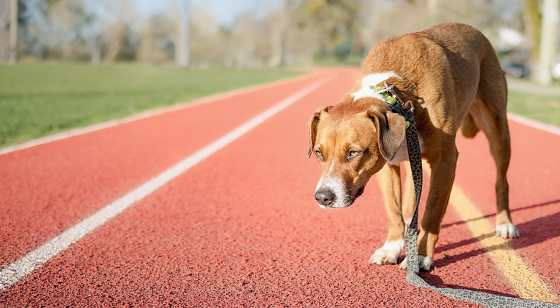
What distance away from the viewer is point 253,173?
6609mm

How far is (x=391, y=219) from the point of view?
3777 mm

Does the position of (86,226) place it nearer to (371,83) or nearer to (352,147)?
(352,147)

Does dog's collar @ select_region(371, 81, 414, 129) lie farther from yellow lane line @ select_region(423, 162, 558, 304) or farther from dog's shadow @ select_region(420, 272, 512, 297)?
yellow lane line @ select_region(423, 162, 558, 304)

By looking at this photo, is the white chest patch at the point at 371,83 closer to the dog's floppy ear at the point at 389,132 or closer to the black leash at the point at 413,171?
the black leash at the point at 413,171

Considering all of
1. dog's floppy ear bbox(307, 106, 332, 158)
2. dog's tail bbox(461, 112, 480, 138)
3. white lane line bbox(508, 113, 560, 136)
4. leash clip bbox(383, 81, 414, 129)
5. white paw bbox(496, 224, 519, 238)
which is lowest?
white lane line bbox(508, 113, 560, 136)

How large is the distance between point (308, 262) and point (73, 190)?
3155mm

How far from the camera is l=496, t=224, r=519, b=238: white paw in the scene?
407 cm

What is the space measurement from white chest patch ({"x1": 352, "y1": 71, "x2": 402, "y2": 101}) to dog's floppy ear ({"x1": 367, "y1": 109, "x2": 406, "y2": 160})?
0.37 metres

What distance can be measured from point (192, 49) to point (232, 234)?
10582 cm

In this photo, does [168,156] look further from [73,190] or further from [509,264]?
[509,264]

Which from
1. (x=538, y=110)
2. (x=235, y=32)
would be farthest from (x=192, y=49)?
(x=538, y=110)

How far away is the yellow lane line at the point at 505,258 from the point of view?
3039mm

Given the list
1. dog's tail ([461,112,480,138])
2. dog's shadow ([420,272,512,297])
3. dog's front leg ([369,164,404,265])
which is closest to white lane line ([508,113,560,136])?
dog's tail ([461,112,480,138])

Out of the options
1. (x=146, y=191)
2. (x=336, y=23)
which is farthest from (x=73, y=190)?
(x=336, y=23)
